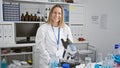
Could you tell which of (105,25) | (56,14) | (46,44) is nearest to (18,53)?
(46,44)

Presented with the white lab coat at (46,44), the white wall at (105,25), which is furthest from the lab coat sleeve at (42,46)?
the white wall at (105,25)

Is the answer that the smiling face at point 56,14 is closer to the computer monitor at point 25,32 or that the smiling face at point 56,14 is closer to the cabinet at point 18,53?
the cabinet at point 18,53

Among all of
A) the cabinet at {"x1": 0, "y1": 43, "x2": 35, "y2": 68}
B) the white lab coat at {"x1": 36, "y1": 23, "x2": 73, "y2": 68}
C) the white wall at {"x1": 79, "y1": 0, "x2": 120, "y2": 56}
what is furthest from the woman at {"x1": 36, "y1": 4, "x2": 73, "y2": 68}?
the white wall at {"x1": 79, "y1": 0, "x2": 120, "y2": 56}

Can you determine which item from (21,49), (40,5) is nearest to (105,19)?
(40,5)

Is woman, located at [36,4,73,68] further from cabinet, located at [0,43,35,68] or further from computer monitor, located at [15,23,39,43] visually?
computer monitor, located at [15,23,39,43]

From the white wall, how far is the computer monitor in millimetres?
1222

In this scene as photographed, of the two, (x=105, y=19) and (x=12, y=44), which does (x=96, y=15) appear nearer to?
(x=105, y=19)

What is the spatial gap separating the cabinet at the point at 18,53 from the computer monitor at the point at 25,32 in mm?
173

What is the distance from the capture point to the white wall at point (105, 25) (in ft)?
9.85

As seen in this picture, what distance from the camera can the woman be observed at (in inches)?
89.6

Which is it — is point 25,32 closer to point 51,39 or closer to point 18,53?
point 18,53

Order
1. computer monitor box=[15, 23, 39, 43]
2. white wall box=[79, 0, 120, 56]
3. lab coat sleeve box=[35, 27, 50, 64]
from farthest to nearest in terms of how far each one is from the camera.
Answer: computer monitor box=[15, 23, 39, 43] < white wall box=[79, 0, 120, 56] < lab coat sleeve box=[35, 27, 50, 64]

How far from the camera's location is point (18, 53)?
3.15 metres

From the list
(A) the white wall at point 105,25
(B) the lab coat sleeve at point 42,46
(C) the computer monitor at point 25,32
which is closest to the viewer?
(B) the lab coat sleeve at point 42,46
